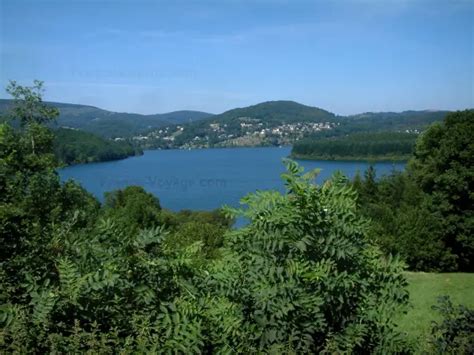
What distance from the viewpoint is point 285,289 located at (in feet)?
10.5

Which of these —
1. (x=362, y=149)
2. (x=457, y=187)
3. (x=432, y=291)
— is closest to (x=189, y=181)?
(x=362, y=149)

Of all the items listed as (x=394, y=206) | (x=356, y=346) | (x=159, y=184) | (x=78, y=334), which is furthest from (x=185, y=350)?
(x=159, y=184)

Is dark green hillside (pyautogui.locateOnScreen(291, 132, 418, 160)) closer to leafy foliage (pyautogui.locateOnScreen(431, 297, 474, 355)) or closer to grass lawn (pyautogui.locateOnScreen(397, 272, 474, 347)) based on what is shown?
grass lawn (pyautogui.locateOnScreen(397, 272, 474, 347))

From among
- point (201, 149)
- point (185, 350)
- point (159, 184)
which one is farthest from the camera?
point (201, 149)

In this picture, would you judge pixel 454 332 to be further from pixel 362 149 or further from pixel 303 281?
pixel 362 149

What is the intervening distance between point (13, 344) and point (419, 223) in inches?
962

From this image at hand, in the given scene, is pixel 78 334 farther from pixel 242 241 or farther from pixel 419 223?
pixel 419 223


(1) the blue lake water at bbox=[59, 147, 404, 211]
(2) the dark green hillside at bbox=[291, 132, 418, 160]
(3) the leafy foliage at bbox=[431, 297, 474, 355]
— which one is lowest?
(1) the blue lake water at bbox=[59, 147, 404, 211]

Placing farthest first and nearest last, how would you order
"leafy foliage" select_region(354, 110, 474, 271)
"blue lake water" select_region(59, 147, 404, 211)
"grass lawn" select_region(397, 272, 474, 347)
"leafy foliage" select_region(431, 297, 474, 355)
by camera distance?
"blue lake water" select_region(59, 147, 404, 211)
"leafy foliage" select_region(354, 110, 474, 271)
"grass lawn" select_region(397, 272, 474, 347)
"leafy foliage" select_region(431, 297, 474, 355)

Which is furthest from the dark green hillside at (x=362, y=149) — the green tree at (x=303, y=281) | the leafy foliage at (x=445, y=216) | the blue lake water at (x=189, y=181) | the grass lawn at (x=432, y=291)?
the green tree at (x=303, y=281)

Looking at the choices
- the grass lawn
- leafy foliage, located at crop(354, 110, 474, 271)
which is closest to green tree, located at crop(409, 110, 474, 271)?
leafy foliage, located at crop(354, 110, 474, 271)

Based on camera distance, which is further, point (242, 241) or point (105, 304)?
point (242, 241)

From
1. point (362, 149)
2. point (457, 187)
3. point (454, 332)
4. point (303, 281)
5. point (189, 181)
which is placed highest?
point (303, 281)

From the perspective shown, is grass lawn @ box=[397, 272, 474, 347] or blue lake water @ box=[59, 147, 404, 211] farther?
blue lake water @ box=[59, 147, 404, 211]
